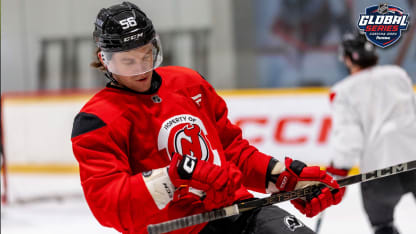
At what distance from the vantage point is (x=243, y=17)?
5.04 meters

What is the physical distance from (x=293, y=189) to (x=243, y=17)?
372 cm

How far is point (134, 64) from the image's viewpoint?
132cm

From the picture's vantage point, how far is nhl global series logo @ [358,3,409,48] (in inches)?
57.6

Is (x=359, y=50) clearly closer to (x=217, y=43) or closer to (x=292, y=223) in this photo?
(x=292, y=223)

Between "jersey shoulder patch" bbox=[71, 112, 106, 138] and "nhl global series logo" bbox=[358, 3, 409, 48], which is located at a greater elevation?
"nhl global series logo" bbox=[358, 3, 409, 48]

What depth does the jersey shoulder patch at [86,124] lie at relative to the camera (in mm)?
1268

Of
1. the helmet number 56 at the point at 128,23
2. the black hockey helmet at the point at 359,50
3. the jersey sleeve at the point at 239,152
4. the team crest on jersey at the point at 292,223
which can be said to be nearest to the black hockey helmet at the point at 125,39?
the helmet number 56 at the point at 128,23

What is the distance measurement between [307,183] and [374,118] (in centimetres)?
65

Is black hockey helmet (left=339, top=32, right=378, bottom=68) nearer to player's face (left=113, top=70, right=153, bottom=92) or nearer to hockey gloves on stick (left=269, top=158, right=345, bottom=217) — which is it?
hockey gloves on stick (left=269, top=158, right=345, bottom=217)

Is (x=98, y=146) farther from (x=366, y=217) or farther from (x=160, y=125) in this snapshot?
(x=366, y=217)

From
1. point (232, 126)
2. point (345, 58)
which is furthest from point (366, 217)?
point (232, 126)

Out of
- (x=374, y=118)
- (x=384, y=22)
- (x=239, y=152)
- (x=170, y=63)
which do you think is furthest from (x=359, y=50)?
(x=170, y=63)

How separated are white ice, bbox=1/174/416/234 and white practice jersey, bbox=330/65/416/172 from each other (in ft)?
0.50

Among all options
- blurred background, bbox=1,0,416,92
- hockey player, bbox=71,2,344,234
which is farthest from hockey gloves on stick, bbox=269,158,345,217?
blurred background, bbox=1,0,416,92
